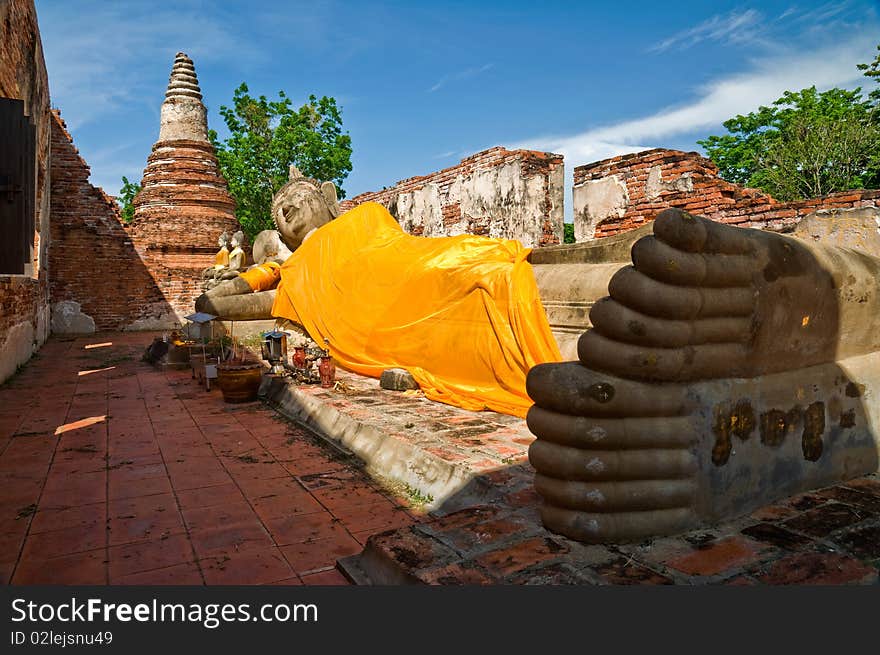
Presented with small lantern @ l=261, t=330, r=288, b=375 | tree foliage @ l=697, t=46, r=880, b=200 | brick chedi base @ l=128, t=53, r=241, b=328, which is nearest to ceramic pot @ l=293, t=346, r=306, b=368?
small lantern @ l=261, t=330, r=288, b=375

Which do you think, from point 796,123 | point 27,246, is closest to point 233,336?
point 27,246

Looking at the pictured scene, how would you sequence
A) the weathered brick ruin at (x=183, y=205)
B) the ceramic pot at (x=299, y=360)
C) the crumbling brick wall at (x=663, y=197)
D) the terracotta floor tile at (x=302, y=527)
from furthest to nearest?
the weathered brick ruin at (x=183, y=205)
the ceramic pot at (x=299, y=360)
the crumbling brick wall at (x=663, y=197)
the terracotta floor tile at (x=302, y=527)

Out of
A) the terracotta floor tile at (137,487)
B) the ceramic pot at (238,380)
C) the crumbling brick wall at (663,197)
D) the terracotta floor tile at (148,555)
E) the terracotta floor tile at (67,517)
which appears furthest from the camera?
the ceramic pot at (238,380)

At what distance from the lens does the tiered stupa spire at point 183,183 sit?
46.8 feet

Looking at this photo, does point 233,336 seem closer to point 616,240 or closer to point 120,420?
point 120,420

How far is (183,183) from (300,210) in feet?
26.1

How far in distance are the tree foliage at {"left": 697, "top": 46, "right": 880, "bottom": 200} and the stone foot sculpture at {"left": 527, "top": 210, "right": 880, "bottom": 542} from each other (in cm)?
1873

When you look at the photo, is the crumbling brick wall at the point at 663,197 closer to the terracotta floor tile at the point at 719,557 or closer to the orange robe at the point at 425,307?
the orange robe at the point at 425,307

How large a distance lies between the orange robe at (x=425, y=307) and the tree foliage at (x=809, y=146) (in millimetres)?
16424

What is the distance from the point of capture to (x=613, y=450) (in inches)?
79.4

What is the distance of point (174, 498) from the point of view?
3.10m

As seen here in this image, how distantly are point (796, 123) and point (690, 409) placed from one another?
22.9m

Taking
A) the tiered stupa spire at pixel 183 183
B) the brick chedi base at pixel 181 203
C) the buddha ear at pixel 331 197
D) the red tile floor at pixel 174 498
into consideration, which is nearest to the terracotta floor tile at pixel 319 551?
the red tile floor at pixel 174 498

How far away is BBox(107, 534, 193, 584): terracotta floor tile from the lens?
2332mm
